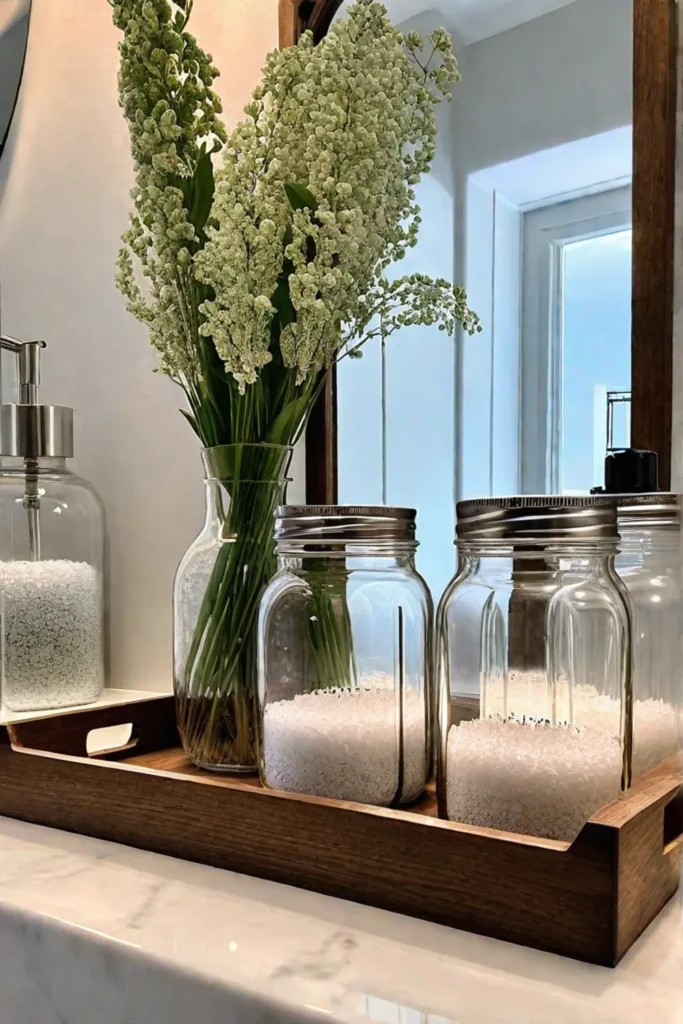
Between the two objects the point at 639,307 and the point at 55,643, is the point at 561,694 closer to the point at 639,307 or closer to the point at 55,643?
the point at 639,307

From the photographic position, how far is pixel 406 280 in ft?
2.07

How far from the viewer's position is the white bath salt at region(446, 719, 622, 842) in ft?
1.31

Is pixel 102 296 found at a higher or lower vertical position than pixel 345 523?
higher

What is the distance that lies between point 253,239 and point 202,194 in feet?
0.28

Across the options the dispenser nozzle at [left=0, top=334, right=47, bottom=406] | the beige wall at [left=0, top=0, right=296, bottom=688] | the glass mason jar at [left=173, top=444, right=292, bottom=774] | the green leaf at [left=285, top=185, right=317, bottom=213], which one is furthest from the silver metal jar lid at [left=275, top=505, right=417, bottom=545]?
the dispenser nozzle at [left=0, top=334, right=47, bottom=406]

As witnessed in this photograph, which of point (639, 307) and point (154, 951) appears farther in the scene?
point (639, 307)

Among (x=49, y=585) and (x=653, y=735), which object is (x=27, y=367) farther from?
(x=653, y=735)

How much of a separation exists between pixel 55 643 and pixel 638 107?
66 cm

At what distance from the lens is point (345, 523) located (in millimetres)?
496

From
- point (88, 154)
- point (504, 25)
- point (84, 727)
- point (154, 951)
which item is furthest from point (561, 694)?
point (88, 154)

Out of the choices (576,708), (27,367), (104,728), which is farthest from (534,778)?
(27,367)

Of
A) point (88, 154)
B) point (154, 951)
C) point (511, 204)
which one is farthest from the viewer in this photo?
point (88, 154)

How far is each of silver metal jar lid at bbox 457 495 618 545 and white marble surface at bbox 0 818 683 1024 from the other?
6.7 inches

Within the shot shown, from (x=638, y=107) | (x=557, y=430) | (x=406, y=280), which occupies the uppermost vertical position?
(x=638, y=107)
